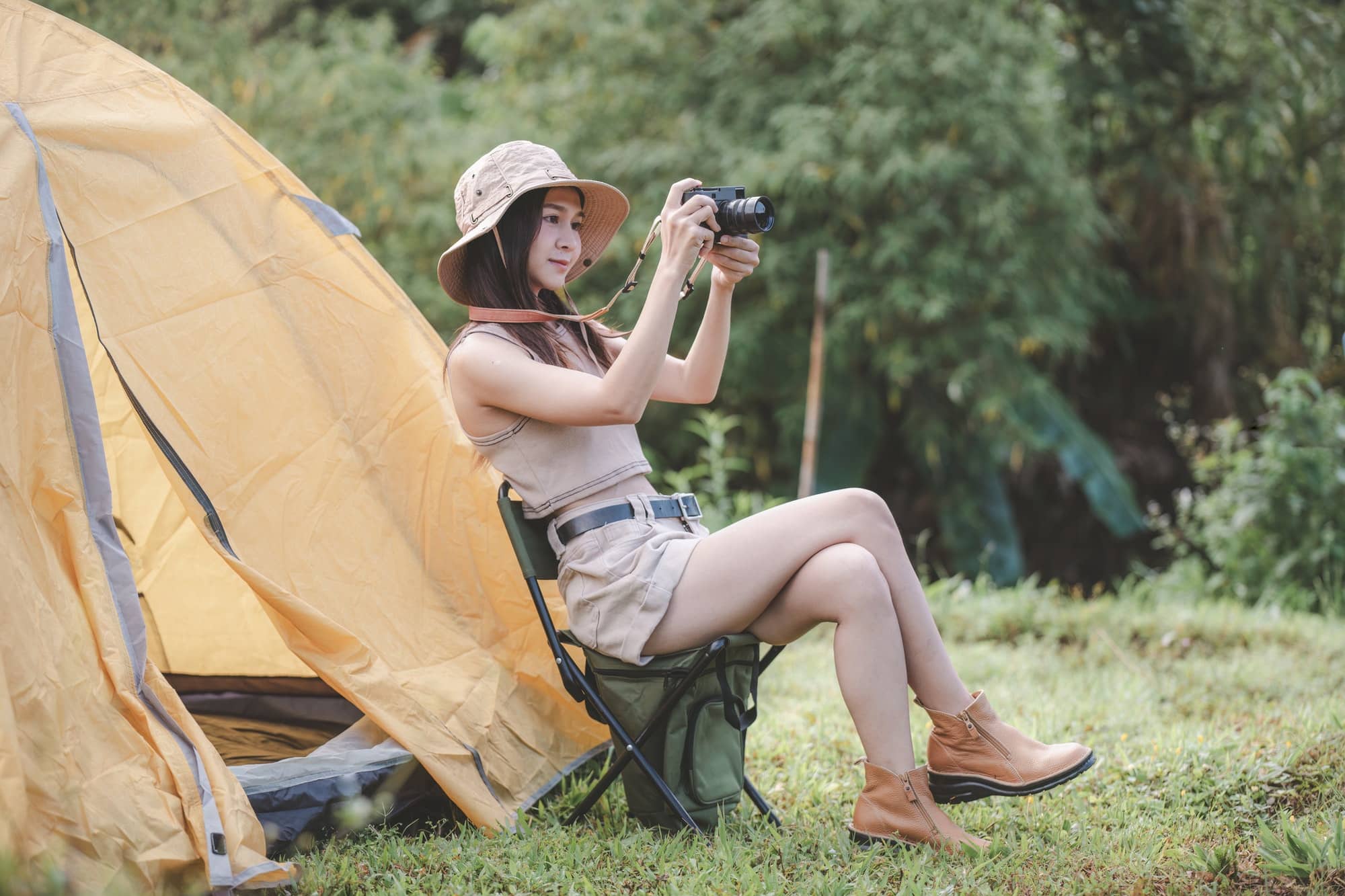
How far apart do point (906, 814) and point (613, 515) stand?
0.73m

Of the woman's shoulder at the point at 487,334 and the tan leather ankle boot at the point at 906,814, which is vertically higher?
the woman's shoulder at the point at 487,334

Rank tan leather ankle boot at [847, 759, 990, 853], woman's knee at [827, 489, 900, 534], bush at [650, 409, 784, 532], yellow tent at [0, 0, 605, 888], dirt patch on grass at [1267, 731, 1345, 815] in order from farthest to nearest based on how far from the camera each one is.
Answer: bush at [650, 409, 784, 532] < dirt patch on grass at [1267, 731, 1345, 815] < woman's knee at [827, 489, 900, 534] < tan leather ankle boot at [847, 759, 990, 853] < yellow tent at [0, 0, 605, 888]

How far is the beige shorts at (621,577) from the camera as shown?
2082 millimetres

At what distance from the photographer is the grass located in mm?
1916

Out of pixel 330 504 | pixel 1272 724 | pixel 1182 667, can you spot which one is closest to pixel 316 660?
pixel 330 504

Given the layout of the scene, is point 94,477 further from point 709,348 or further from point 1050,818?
point 1050,818

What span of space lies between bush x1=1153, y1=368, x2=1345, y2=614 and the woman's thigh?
9.92ft

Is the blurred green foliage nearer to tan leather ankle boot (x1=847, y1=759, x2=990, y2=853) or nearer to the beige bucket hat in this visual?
the beige bucket hat

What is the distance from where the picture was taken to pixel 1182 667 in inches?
139

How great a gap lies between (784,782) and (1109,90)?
5.12m

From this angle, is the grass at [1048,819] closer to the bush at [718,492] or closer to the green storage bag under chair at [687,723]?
the green storage bag under chair at [687,723]

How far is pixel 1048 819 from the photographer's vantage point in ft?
7.45

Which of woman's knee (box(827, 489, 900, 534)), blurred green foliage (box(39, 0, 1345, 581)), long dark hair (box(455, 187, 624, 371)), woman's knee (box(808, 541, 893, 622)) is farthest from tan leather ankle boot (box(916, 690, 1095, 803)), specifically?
blurred green foliage (box(39, 0, 1345, 581))

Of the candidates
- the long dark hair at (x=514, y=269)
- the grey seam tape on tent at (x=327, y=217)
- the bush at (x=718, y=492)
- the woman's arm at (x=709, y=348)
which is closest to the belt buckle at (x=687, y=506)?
the woman's arm at (x=709, y=348)
